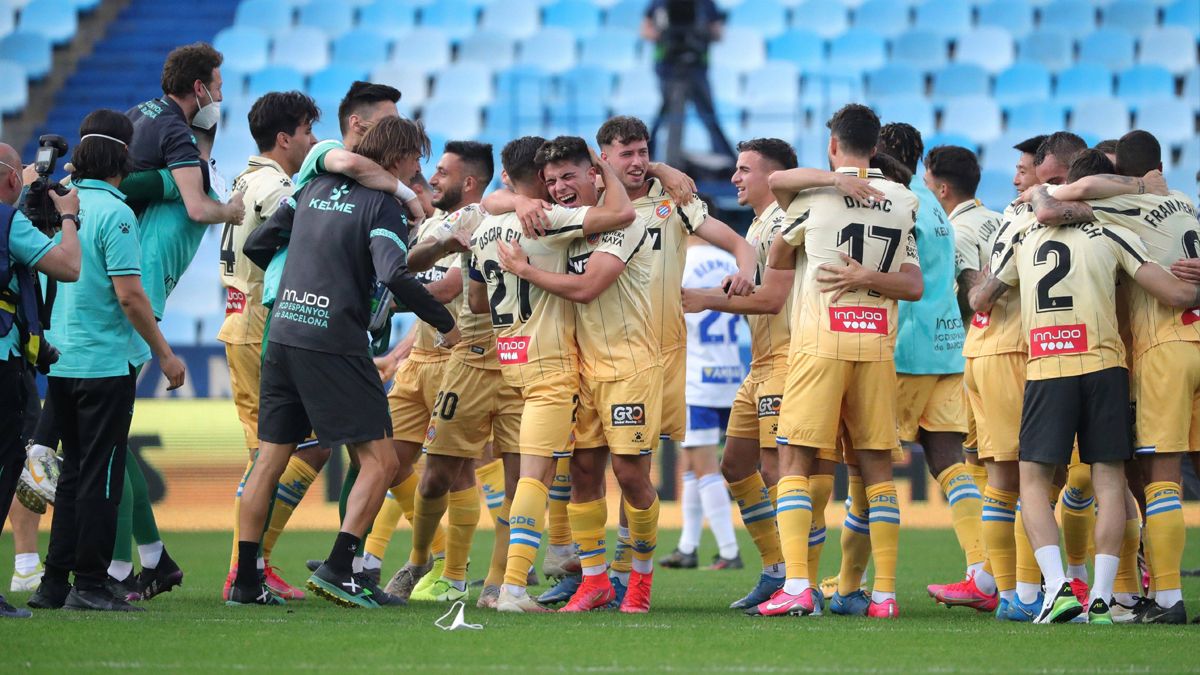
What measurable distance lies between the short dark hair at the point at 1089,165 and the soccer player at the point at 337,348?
3.20m

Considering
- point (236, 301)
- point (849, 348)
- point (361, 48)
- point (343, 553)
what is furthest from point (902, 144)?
point (361, 48)

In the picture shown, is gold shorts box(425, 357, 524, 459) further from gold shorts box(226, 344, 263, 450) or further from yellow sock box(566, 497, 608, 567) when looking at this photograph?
gold shorts box(226, 344, 263, 450)

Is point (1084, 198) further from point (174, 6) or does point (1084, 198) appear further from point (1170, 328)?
point (174, 6)

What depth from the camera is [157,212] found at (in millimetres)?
7816

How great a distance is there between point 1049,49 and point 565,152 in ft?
49.4

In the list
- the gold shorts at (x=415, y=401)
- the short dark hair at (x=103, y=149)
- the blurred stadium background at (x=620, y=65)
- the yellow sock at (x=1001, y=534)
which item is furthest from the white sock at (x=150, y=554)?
the blurred stadium background at (x=620, y=65)

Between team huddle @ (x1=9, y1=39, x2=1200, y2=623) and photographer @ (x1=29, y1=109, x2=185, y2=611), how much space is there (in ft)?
2.20

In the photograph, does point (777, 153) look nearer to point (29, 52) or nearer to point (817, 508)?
point (817, 508)

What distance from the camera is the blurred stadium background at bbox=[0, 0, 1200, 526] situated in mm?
19172

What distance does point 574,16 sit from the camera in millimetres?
21562

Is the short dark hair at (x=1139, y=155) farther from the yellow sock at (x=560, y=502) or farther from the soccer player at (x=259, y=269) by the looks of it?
the soccer player at (x=259, y=269)

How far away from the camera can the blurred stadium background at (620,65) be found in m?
19.2

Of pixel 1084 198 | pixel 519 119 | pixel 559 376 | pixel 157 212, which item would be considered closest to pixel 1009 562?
pixel 1084 198

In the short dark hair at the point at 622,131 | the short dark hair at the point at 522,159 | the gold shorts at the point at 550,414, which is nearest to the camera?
the gold shorts at the point at 550,414
